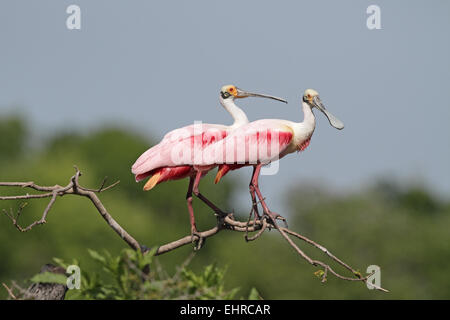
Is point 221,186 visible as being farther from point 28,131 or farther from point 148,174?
point 148,174

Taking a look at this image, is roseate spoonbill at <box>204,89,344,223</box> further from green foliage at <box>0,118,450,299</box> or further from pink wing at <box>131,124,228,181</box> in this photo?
green foliage at <box>0,118,450,299</box>

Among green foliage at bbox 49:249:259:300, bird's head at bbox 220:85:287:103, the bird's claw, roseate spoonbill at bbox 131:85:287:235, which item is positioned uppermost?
bird's head at bbox 220:85:287:103

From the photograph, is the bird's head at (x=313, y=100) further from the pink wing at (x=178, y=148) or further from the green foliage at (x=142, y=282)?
the green foliage at (x=142, y=282)

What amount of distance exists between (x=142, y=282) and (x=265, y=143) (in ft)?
7.11

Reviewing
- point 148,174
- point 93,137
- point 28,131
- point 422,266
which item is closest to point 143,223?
point 422,266

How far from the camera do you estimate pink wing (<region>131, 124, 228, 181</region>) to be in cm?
1210

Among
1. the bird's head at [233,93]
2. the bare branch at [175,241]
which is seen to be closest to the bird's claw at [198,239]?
the bare branch at [175,241]

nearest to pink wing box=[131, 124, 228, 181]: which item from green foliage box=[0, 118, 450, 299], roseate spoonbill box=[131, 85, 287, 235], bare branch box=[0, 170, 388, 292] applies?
roseate spoonbill box=[131, 85, 287, 235]

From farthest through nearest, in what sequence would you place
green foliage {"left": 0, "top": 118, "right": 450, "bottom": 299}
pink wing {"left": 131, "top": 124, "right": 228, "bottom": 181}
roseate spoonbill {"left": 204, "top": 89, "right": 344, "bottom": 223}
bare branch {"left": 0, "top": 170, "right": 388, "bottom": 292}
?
green foliage {"left": 0, "top": 118, "right": 450, "bottom": 299} < pink wing {"left": 131, "top": 124, "right": 228, "bottom": 181} < roseate spoonbill {"left": 204, "top": 89, "right": 344, "bottom": 223} < bare branch {"left": 0, "top": 170, "right": 388, "bottom": 292}

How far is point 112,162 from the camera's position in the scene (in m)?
83.9

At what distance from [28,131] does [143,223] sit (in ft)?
109

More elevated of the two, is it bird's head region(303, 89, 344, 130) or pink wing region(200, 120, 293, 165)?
bird's head region(303, 89, 344, 130)

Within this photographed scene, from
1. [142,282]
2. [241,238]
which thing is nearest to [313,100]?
[142,282]

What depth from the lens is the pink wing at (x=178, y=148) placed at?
12102 mm
